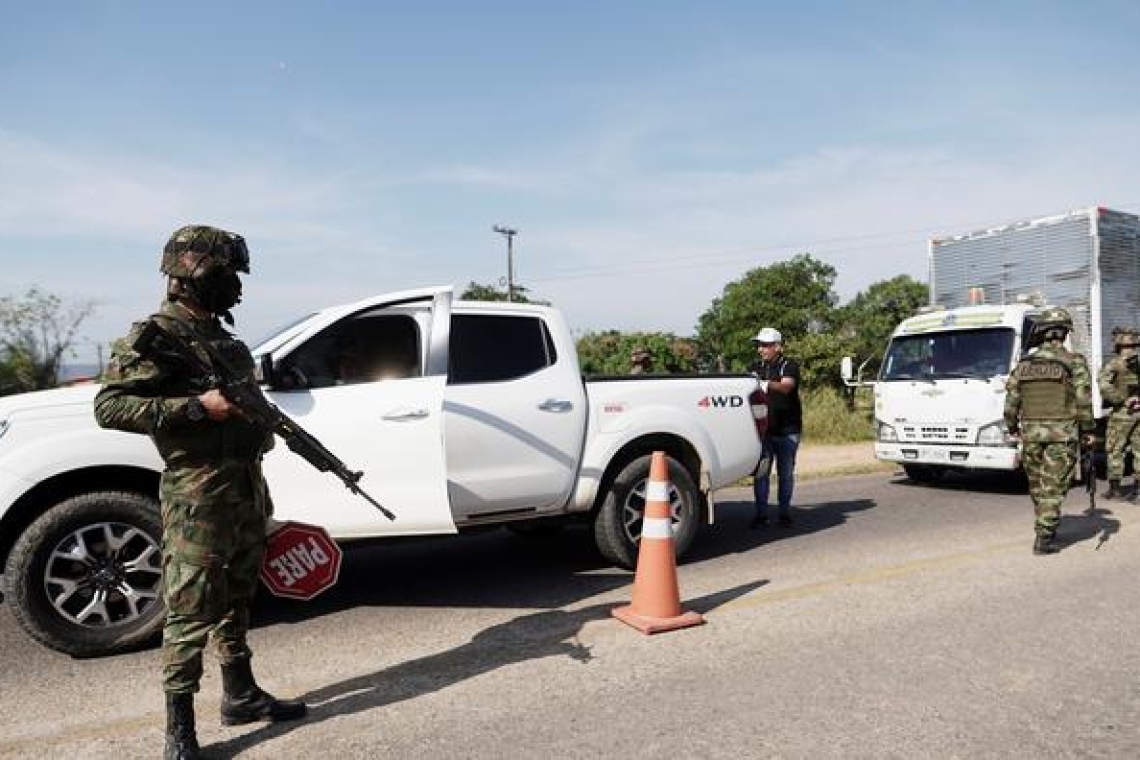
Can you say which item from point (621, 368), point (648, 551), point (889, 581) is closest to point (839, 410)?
point (621, 368)

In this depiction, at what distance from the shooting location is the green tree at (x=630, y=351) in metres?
23.2

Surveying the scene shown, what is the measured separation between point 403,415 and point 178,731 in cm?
213

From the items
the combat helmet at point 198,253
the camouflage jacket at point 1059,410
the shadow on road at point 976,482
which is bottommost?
the shadow on road at point 976,482

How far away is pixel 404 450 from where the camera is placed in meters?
4.76

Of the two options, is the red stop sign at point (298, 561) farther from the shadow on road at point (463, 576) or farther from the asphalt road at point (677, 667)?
the shadow on road at point (463, 576)

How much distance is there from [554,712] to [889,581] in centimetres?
308

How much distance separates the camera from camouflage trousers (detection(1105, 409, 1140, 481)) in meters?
9.28

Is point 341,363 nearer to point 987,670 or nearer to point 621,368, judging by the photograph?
point 987,670

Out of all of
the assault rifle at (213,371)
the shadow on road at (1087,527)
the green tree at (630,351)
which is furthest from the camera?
the green tree at (630,351)

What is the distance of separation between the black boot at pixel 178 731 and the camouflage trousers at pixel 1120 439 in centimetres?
988

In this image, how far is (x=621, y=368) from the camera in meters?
23.7

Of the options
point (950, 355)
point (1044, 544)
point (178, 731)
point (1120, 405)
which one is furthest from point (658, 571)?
point (1120, 405)

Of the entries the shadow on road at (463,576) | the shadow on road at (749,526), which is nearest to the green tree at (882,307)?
the shadow on road at (749,526)

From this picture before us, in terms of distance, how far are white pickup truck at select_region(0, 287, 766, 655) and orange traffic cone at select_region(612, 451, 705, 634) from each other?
976 millimetres
